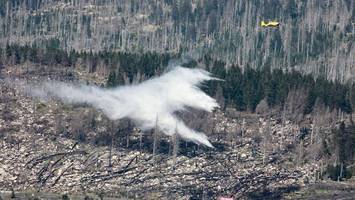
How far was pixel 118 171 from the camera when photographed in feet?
472

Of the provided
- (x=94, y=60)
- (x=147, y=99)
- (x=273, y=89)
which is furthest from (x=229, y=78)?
(x=147, y=99)

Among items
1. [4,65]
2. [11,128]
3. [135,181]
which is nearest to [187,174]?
[135,181]

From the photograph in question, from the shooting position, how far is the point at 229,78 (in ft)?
601

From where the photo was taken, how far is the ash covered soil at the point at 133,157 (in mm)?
136875

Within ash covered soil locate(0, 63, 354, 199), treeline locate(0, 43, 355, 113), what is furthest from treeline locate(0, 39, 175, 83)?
ash covered soil locate(0, 63, 354, 199)

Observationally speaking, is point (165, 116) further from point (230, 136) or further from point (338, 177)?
point (338, 177)

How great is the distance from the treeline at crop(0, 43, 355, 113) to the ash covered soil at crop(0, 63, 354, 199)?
20.3 ft

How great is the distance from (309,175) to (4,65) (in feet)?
195

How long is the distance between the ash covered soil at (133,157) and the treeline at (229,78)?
619 cm

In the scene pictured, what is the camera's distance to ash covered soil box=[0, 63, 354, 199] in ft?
449

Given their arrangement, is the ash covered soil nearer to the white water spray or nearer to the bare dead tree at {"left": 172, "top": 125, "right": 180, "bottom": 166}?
the bare dead tree at {"left": 172, "top": 125, "right": 180, "bottom": 166}

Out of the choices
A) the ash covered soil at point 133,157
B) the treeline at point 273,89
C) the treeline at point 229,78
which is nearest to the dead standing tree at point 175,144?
the ash covered soil at point 133,157

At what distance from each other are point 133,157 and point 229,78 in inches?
1472

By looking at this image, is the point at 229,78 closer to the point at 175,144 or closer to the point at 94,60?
the point at 94,60
